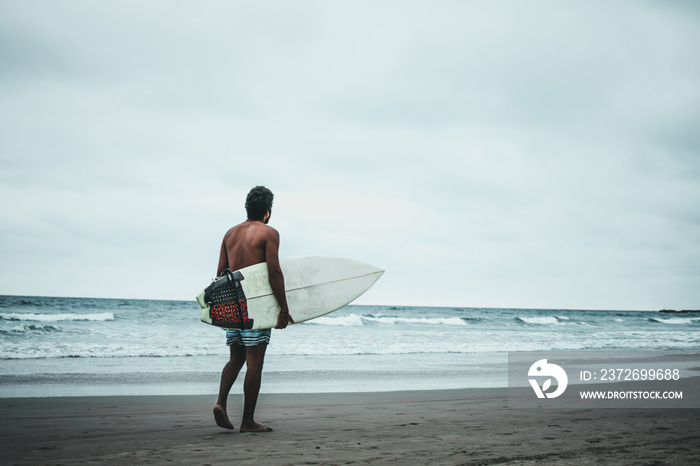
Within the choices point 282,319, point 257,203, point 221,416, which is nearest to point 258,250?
point 257,203

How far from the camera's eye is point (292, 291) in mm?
4598

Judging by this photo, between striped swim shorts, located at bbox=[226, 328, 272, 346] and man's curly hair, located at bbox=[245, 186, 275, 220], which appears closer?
striped swim shorts, located at bbox=[226, 328, 272, 346]

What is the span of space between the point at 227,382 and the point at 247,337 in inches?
13.4

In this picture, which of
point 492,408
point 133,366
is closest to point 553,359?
point 492,408

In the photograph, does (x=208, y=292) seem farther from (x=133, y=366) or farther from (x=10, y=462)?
(x=133, y=366)

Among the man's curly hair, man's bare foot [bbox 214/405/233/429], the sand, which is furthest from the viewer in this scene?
the man's curly hair

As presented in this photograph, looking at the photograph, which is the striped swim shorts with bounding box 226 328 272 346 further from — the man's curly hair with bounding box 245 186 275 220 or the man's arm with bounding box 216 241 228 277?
the man's curly hair with bounding box 245 186 275 220

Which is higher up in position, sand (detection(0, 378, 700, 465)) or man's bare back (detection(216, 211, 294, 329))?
man's bare back (detection(216, 211, 294, 329))

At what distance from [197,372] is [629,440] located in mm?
6708

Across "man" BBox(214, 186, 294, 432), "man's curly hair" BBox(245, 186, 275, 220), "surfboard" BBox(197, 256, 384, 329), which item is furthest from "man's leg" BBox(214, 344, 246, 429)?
"man's curly hair" BBox(245, 186, 275, 220)

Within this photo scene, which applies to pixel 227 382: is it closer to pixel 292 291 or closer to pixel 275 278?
pixel 275 278

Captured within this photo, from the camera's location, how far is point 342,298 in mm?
4871

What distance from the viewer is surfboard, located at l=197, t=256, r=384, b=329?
3814 mm

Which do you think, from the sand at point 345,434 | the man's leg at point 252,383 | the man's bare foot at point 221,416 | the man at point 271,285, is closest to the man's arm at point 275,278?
the man at point 271,285
